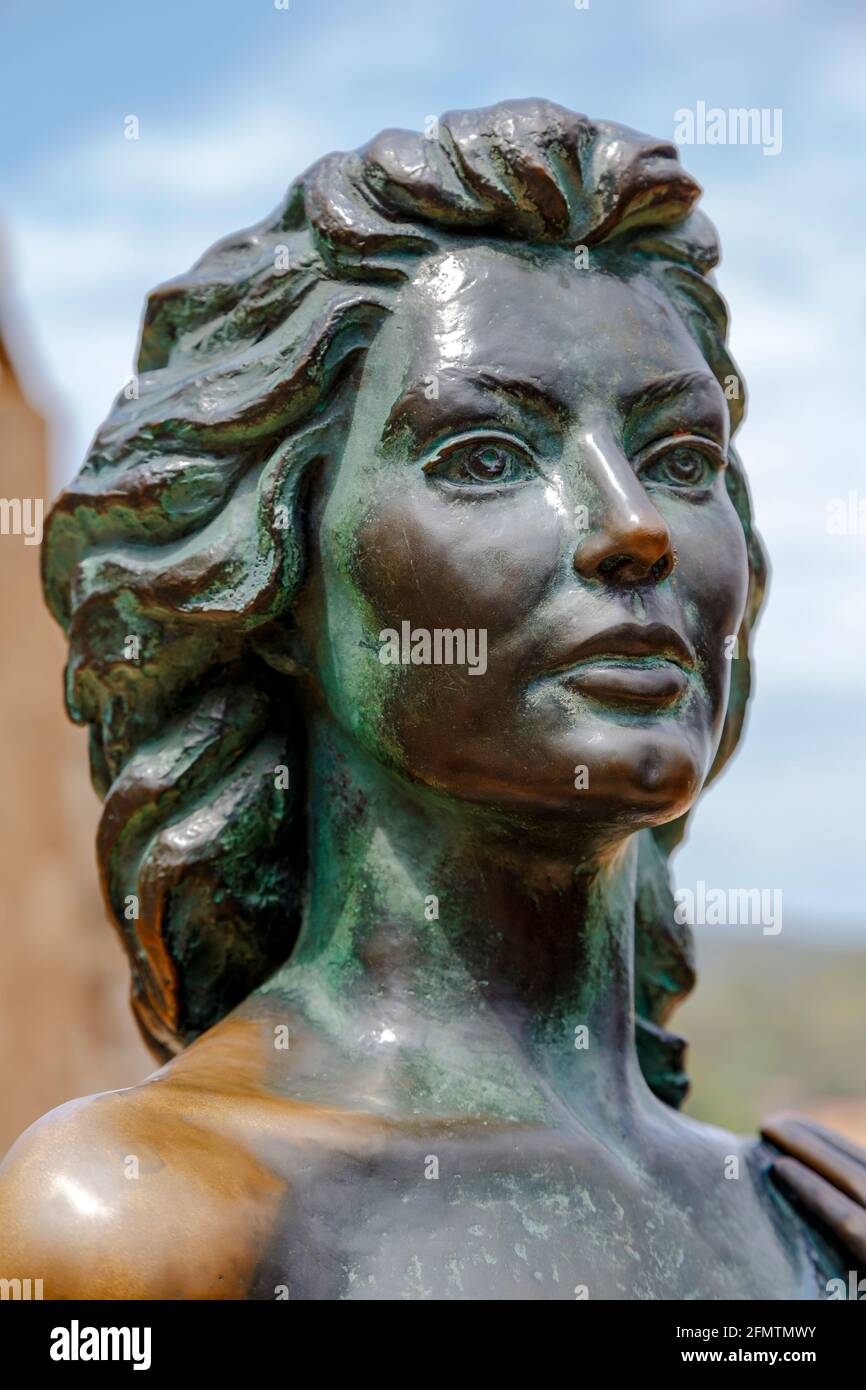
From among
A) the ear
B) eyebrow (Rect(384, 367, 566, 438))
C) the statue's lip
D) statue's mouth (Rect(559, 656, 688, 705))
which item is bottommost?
statue's mouth (Rect(559, 656, 688, 705))

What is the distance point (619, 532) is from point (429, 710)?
50 cm

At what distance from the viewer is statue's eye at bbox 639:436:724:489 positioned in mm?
4543

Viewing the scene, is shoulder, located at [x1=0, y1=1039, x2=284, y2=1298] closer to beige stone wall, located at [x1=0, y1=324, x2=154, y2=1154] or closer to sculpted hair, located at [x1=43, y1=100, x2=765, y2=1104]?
sculpted hair, located at [x1=43, y1=100, x2=765, y2=1104]

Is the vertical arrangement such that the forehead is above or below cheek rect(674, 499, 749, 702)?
above

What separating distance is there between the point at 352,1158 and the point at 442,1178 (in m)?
0.18

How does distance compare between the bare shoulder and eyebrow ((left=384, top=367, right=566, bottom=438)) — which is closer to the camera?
the bare shoulder

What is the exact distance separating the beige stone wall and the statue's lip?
15504 mm

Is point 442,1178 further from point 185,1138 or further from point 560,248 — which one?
point 560,248

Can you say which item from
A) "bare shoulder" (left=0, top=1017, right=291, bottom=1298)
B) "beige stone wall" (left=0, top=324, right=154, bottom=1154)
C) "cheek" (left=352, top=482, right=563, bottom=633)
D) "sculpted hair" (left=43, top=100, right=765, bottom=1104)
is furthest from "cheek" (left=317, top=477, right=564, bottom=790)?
"beige stone wall" (left=0, top=324, right=154, bottom=1154)

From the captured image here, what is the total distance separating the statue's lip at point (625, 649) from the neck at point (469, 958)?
366 millimetres

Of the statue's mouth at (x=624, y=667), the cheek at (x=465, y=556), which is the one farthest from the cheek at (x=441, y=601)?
the statue's mouth at (x=624, y=667)
